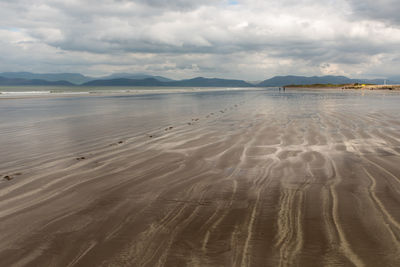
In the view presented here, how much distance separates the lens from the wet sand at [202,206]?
2.94 m

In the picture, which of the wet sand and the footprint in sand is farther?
the footprint in sand

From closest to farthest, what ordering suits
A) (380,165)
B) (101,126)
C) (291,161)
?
(380,165) < (291,161) < (101,126)

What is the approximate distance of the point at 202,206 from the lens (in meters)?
4.19

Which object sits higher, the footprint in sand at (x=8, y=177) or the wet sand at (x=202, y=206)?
the footprint in sand at (x=8, y=177)

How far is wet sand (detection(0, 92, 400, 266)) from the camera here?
2938 mm

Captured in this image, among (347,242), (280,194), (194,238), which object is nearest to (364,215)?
(347,242)

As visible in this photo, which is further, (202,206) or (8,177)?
(8,177)

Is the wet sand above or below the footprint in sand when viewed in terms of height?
below

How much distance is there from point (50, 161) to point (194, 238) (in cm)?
533

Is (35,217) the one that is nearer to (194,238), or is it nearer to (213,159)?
(194,238)

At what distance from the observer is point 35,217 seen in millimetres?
3893

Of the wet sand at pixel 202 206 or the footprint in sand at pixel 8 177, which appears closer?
the wet sand at pixel 202 206

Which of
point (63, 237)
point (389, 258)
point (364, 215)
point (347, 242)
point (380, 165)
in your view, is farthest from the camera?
point (380, 165)

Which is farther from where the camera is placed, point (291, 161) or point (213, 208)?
point (291, 161)
